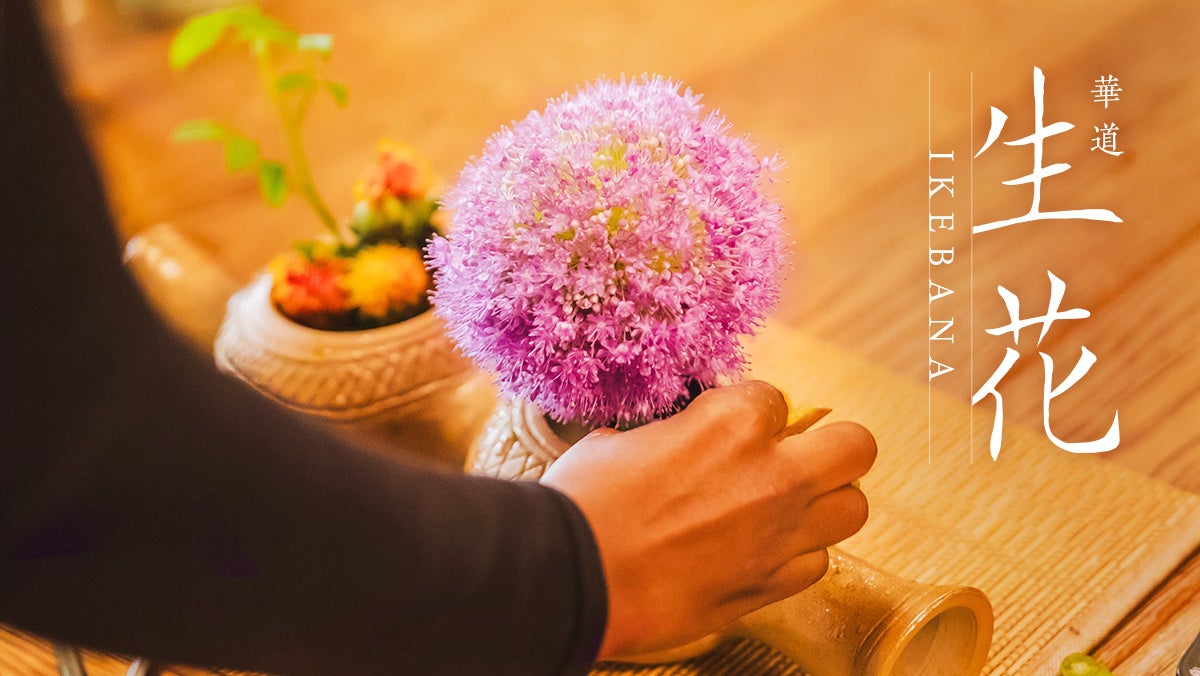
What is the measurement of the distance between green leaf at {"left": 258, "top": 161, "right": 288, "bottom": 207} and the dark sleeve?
0.42 m

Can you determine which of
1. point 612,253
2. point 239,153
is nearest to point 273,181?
point 239,153

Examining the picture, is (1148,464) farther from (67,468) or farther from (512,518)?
(67,468)

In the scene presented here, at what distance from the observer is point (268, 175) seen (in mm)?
675

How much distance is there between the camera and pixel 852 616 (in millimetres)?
463

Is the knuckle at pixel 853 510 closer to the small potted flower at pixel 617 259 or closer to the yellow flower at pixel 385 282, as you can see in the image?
the small potted flower at pixel 617 259

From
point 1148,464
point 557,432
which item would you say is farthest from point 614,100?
point 1148,464

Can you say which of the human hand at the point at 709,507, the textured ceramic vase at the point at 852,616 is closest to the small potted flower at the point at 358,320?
the textured ceramic vase at the point at 852,616

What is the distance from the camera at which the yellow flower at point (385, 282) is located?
0.62m

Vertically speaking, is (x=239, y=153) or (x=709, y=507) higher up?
(x=239, y=153)

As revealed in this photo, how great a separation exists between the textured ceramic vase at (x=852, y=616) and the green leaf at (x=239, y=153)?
27 cm

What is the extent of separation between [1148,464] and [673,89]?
0.43m

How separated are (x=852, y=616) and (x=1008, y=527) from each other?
0.18m

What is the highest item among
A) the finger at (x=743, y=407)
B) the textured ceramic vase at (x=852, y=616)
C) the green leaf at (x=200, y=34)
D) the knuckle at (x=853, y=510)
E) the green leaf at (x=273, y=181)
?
the green leaf at (x=200, y=34)

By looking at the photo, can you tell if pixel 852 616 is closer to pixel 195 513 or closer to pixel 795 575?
pixel 795 575
